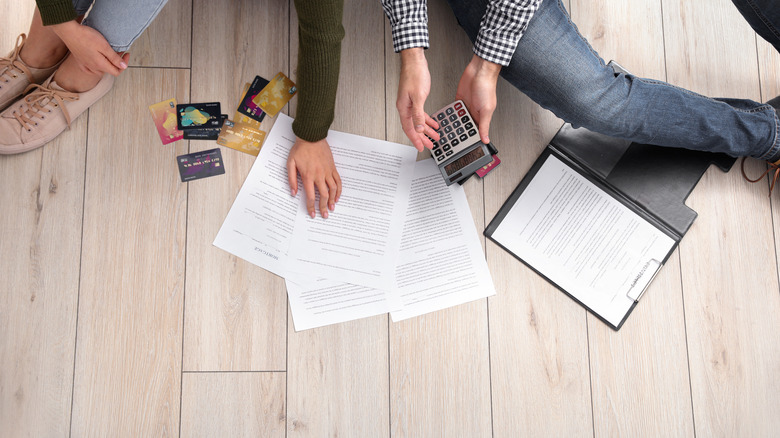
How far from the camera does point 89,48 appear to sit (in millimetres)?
889

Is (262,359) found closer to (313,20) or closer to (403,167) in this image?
(403,167)

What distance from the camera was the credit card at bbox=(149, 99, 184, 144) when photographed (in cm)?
107

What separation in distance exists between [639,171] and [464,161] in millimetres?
402

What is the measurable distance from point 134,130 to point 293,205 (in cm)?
37

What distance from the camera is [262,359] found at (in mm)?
1035

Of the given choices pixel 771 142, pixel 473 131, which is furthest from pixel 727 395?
pixel 473 131

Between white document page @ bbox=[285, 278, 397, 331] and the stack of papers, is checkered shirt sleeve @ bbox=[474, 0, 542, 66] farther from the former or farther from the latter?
white document page @ bbox=[285, 278, 397, 331]

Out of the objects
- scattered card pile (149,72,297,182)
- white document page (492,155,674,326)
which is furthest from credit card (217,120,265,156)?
white document page (492,155,674,326)

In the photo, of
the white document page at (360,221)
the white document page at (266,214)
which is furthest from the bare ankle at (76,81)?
the white document page at (360,221)

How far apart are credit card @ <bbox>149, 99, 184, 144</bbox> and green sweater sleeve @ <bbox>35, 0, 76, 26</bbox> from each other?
10.1 inches

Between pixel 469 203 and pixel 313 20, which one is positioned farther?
pixel 469 203

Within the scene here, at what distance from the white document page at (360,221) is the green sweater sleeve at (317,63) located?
102mm

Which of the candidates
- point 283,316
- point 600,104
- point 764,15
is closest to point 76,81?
point 283,316

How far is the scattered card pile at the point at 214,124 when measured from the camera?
107 centimetres
